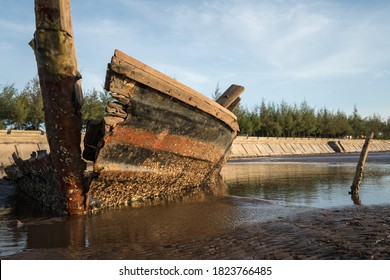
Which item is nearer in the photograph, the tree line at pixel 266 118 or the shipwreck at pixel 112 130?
the shipwreck at pixel 112 130

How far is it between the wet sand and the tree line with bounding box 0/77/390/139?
2353 centimetres

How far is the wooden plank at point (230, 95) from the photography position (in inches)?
394

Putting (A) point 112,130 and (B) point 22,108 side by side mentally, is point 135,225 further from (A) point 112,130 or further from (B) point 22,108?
(B) point 22,108

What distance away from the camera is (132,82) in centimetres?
Result: 561

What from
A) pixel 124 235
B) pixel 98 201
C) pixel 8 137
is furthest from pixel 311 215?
pixel 8 137

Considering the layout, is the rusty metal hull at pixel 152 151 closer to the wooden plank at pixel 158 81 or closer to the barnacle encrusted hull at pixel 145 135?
the barnacle encrusted hull at pixel 145 135

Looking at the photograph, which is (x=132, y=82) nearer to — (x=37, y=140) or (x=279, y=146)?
(x=37, y=140)

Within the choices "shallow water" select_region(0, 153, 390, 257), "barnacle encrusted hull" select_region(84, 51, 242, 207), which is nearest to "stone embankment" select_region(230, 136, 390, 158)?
"barnacle encrusted hull" select_region(84, 51, 242, 207)

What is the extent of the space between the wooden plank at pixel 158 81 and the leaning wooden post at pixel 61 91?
0.71m

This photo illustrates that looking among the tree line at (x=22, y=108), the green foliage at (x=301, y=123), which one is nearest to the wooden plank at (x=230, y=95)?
the tree line at (x=22, y=108)

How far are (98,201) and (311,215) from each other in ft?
11.2

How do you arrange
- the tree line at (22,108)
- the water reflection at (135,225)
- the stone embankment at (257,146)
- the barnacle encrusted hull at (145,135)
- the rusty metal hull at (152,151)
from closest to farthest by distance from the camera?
1. the water reflection at (135,225)
2. the barnacle encrusted hull at (145,135)
3. the rusty metal hull at (152,151)
4. the stone embankment at (257,146)
5. the tree line at (22,108)

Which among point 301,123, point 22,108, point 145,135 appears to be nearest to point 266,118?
point 301,123

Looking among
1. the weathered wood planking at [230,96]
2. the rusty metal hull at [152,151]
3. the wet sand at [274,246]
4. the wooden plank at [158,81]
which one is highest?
the weathered wood planking at [230,96]
